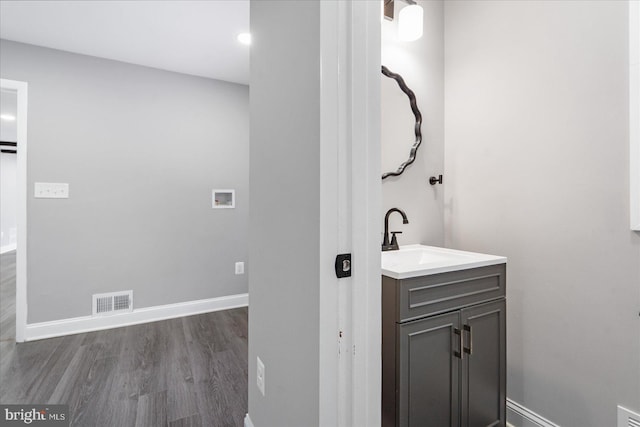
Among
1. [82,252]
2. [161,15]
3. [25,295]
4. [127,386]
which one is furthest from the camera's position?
[82,252]

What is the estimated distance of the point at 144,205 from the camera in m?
2.85

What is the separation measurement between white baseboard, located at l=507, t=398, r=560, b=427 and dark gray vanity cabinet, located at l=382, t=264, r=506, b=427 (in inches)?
7.3

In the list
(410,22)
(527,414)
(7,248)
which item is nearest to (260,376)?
(527,414)

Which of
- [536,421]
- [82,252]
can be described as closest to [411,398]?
[536,421]

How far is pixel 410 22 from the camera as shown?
161 cm

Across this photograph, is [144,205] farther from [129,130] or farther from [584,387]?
[584,387]

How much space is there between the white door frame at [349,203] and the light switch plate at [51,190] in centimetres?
282

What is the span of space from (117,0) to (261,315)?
2.15 metres

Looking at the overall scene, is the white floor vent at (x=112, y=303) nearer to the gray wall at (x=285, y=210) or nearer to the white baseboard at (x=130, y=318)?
the white baseboard at (x=130, y=318)

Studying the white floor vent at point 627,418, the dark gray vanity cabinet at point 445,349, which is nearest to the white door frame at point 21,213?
the dark gray vanity cabinet at point 445,349

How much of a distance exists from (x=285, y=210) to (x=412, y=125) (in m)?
1.17

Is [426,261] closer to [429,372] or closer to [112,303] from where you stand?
[429,372]

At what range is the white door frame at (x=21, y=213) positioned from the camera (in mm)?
2361

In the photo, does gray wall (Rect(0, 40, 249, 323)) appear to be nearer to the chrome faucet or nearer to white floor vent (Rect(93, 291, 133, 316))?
white floor vent (Rect(93, 291, 133, 316))
